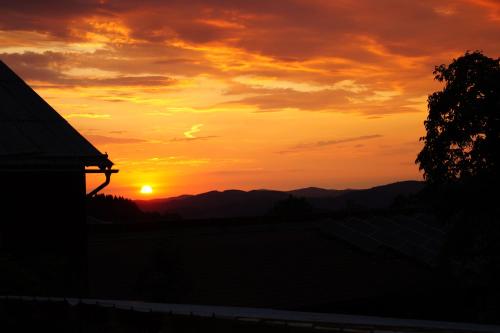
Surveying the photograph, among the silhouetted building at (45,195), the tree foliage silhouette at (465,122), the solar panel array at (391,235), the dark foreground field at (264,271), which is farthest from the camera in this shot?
the solar panel array at (391,235)

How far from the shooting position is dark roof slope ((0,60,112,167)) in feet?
57.6

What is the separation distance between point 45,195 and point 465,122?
52.0 ft

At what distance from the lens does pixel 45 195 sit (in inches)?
714

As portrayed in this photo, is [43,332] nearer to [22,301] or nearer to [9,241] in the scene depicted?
[22,301]

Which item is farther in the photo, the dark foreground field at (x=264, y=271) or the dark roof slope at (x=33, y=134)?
the dark foreground field at (x=264, y=271)

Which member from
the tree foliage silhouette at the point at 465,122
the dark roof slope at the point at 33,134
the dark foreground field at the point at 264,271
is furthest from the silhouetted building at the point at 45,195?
the tree foliage silhouette at the point at 465,122

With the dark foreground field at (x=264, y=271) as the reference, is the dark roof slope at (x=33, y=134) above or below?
above

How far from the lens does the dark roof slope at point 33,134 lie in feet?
57.6

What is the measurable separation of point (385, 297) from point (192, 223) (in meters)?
→ 8.77

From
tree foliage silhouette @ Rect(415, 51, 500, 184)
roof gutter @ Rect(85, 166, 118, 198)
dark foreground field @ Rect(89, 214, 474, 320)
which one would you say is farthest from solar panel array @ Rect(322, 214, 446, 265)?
roof gutter @ Rect(85, 166, 118, 198)

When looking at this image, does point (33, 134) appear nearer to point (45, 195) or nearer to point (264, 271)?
point (45, 195)

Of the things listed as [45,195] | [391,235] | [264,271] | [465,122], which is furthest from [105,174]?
[391,235]

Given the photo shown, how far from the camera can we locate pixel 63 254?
17.9 metres

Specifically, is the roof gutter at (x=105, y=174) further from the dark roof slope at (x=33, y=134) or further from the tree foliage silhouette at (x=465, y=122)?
the tree foliage silhouette at (x=465, y=122)
